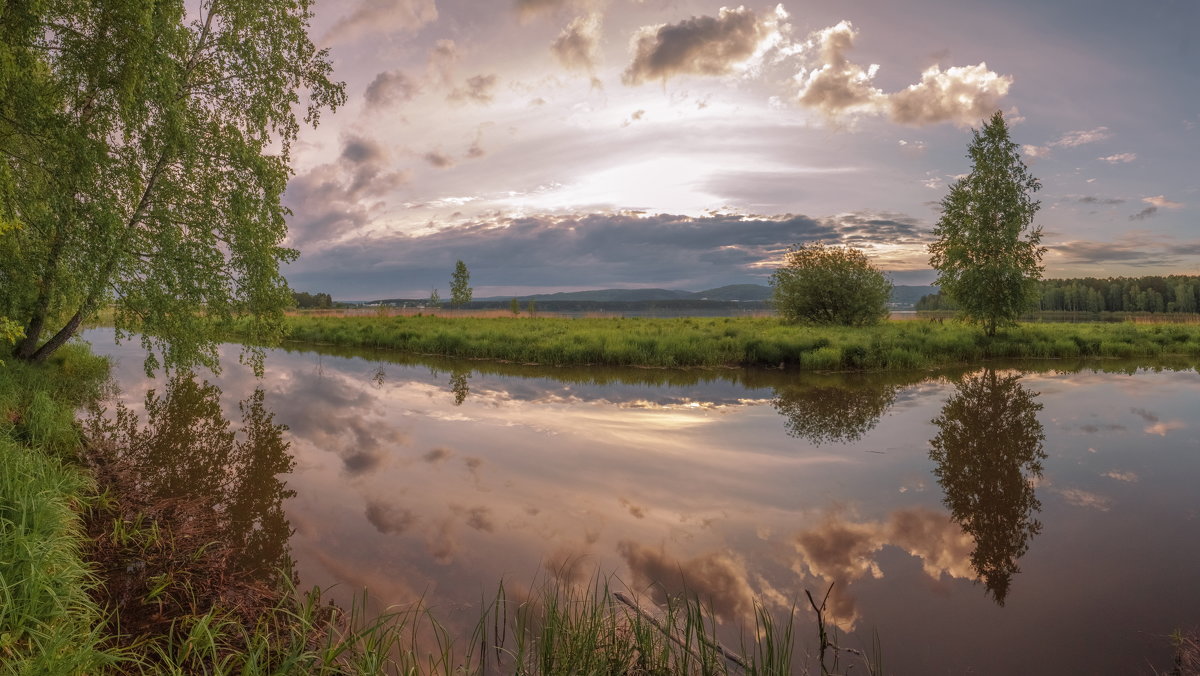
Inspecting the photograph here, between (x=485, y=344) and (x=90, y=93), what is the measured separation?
690 inches

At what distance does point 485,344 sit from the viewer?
27984 mm

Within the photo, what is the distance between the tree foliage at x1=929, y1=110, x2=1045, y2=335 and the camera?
96.9 ft

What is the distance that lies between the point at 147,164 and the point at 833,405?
56.5 feet

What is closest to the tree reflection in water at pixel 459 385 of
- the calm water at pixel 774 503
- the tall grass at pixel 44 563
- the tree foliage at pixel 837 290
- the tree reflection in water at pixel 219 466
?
the calm water at pixel 774 503

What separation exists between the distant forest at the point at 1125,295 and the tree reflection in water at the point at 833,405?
101789 millimetres

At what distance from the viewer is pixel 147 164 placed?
13.0 metres

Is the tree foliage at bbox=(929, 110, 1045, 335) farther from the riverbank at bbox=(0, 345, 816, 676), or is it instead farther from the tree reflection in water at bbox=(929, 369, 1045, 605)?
the riverbank at bbox=(0, 345, 816, 676)

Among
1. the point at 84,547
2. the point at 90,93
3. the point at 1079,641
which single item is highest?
the point at 90,93

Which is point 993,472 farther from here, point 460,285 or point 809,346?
point 460,285

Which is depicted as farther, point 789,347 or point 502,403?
point 789,347

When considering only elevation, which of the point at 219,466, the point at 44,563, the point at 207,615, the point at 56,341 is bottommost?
the point at 219,466

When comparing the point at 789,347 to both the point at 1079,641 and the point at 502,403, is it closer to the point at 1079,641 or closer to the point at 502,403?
the point at 502,403

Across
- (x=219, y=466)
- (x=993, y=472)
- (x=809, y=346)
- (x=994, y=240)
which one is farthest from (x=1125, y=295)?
(x=219, y=466)

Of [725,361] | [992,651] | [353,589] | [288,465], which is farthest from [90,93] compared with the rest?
[725,361]
